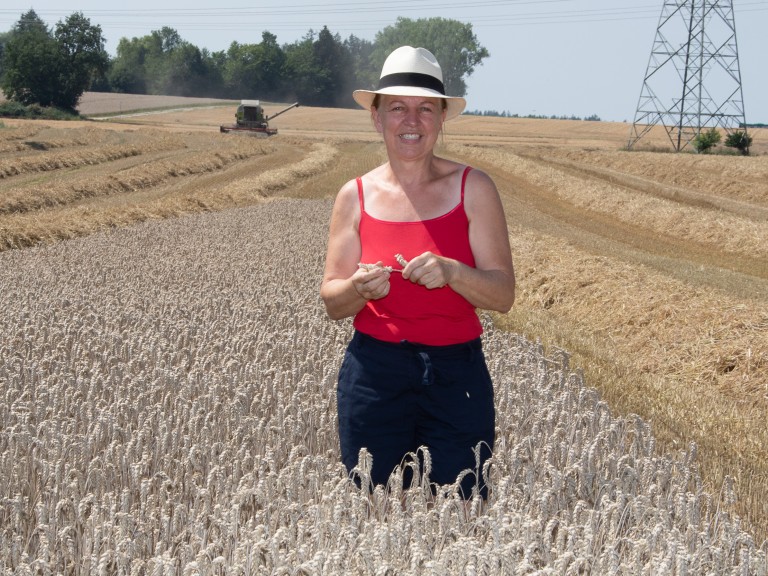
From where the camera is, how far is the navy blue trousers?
11.2ft

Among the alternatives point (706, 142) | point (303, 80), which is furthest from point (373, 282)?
point (303, 80)

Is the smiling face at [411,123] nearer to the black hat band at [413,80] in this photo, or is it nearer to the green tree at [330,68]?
the black hat band at [413,80]

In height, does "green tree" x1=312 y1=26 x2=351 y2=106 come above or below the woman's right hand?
above

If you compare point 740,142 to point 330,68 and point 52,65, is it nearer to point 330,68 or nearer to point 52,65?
point 52,65

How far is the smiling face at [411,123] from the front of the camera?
3.49 m

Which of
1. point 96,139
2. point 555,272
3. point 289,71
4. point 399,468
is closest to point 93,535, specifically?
point 399,468

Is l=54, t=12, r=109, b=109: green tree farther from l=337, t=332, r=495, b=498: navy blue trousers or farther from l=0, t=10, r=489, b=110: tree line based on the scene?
l=337, t=332, r=495, b=498: navy blue trousers

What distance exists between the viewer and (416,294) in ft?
11.1

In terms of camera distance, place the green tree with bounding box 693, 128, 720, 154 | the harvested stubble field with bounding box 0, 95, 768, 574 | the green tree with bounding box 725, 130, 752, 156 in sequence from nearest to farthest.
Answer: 1. the harvested stubble field with bounding box 0, 95, 768, 574
2. the green tree with bounding box 725, 130, 752, 156
3. the green tree with bounding box 693, 128, 720, 154

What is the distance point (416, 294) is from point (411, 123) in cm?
62

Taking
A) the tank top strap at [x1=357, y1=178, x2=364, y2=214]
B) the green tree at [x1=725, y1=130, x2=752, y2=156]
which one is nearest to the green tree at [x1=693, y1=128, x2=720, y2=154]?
the green tree at [x1=725, y1=130, x2=752, y2=156]

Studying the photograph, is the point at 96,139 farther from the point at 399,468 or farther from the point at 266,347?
the point at 399,468

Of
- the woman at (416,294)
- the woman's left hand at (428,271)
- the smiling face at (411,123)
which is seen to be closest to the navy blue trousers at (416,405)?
the woman at (416,294)

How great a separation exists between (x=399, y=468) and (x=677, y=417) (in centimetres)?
318
